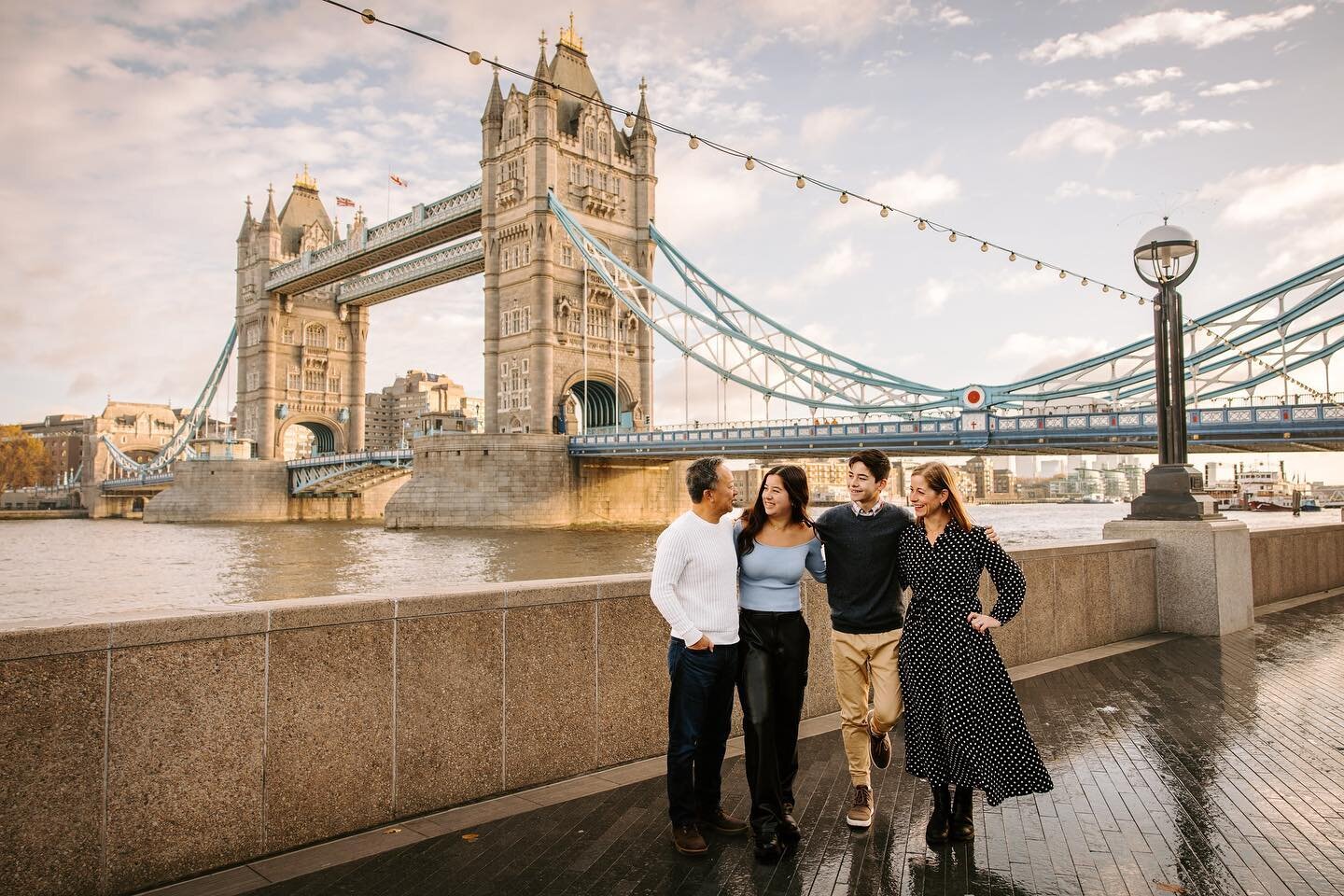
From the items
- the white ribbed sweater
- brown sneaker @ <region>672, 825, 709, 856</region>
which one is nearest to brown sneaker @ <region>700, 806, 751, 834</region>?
brown sneaker @ <region>672, 825, 709, 856</region>

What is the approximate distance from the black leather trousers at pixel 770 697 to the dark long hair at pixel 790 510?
0.26 meters

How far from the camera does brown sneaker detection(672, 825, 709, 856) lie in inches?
124

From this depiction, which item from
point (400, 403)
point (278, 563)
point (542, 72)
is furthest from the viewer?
point (400, 403)

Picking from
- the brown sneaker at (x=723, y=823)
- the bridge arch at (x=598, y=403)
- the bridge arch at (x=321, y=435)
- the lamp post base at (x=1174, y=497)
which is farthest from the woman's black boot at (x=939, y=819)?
the bridge arch at (x=321, y=435)

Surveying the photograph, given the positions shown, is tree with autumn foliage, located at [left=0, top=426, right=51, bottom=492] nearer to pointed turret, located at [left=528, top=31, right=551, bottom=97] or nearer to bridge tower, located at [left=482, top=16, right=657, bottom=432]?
bridge tower, located at [left=482, top=16, right=657, bottom=432]

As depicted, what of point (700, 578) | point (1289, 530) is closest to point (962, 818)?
point (700, 578)

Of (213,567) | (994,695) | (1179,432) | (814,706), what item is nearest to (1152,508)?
(1179,432)

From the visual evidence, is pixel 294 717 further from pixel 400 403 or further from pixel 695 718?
pixel 400 403

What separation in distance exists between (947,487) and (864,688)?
842 mm

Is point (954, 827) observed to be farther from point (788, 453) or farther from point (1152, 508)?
point (788, 453)

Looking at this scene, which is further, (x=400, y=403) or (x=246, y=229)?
(x=400, y=403)

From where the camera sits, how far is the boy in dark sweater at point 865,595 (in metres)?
3.43

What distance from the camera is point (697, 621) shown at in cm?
325

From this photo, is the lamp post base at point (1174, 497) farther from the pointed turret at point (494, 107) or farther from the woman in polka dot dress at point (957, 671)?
the pointed turret at point (494, 107)
